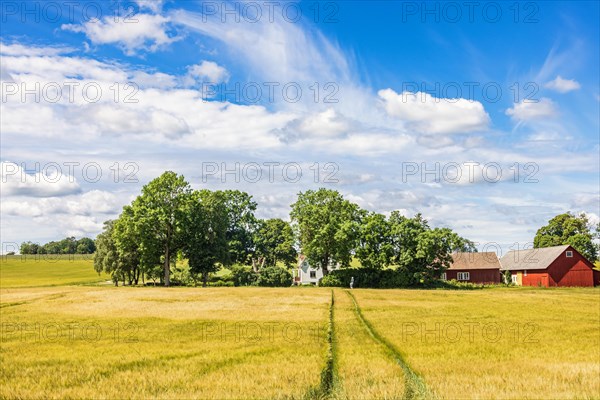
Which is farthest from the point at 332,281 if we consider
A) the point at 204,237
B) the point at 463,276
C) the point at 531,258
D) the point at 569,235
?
the point at 569,235

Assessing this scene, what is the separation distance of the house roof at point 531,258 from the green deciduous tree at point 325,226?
112 feet

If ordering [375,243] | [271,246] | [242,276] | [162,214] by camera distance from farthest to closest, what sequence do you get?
[271,246] < [242,276] < [375,243] < [162,214]

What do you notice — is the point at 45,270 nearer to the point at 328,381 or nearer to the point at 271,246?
the point at 271,246

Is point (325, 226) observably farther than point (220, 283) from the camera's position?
No

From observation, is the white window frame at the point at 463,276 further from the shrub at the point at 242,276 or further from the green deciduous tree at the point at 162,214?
the green deciduous tree at the point at 162,214

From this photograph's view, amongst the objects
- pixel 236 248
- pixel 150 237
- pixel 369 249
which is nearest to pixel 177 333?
pixel 150 237

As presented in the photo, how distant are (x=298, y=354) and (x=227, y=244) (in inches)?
2905

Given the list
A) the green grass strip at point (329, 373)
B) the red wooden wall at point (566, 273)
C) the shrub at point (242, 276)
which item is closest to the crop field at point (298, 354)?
the green grass strip at point (329, 373)

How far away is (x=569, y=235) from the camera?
125125mm

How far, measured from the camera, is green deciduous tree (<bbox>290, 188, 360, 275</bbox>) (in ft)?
288

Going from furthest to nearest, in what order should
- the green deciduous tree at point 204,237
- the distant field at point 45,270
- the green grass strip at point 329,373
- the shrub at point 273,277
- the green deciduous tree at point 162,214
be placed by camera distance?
the distant field at point 45,270 < the shrub at point 273,277 < the green deciduous tree at point 204,237 < the green deciduous tree at point 162,214 < the green grass strip at point 329,373

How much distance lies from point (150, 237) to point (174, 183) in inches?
Answer: 371

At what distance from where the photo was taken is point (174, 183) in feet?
279

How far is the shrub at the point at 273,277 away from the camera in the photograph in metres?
92.8
